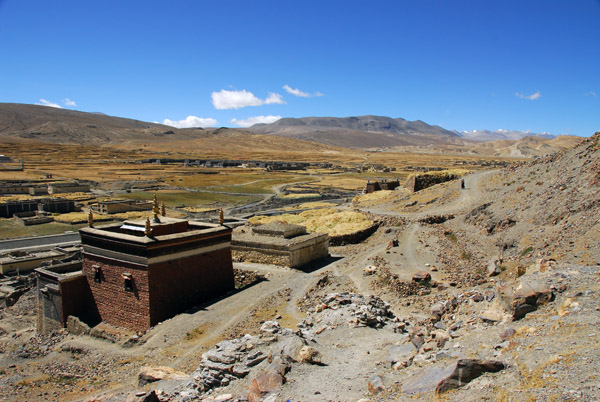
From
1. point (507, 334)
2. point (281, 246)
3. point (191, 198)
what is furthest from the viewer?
point (191, 198)

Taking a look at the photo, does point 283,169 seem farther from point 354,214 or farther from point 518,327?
point 518,327

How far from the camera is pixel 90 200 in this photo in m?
64.2

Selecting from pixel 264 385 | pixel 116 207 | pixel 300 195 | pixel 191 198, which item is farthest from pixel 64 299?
pixel 300 195

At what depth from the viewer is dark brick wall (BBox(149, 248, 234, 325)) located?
49.4ft

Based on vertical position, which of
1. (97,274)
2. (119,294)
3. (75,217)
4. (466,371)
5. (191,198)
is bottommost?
(75,217)

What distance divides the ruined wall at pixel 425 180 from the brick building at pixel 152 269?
2962 cm

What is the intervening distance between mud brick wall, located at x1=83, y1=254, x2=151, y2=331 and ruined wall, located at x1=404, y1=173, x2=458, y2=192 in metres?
32.9

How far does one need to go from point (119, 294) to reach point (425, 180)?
3452 cm

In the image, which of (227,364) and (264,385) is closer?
(264,385)

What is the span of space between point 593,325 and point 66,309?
640 inches

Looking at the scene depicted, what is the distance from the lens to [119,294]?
51.4ft

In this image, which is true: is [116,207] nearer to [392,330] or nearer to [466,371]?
[392,330]

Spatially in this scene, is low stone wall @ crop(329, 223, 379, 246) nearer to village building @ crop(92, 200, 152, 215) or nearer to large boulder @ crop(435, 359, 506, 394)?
large boulder @ crop(435, 359, 506, 394)

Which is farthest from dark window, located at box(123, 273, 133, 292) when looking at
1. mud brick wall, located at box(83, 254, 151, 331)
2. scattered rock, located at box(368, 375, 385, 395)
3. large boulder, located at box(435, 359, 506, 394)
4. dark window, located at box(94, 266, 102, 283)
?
large boulder, located at box(435, 359, 506, 394)
